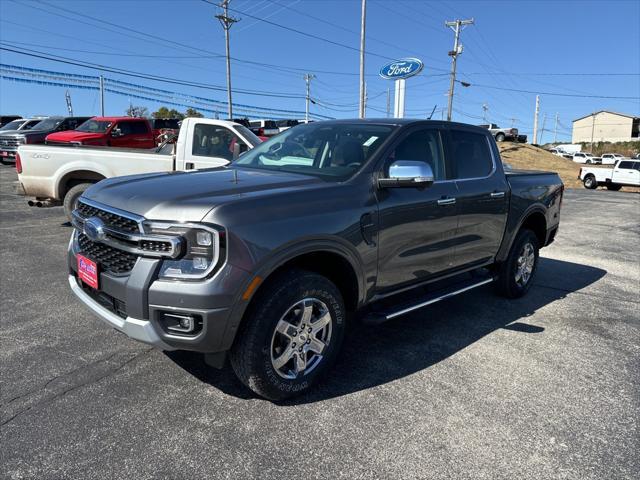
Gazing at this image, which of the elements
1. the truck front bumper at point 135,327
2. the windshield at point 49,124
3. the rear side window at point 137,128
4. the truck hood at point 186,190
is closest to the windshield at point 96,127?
the rear side window at point 137,128

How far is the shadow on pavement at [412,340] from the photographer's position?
3.36 m

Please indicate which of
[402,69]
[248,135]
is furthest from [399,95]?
[248,135]

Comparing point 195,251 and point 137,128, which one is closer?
point 195,251

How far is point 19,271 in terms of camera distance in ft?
18.9

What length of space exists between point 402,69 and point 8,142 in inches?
735

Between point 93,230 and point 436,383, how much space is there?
2529 mm

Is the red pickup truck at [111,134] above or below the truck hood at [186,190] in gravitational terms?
above

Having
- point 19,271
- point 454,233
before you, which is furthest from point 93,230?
point 19,271

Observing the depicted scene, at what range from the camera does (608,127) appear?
10006cm

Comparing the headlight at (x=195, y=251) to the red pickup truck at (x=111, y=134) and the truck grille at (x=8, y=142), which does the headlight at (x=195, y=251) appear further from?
the truck grille at (x=8, y=142)

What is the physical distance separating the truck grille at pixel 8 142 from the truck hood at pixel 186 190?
17943 mm

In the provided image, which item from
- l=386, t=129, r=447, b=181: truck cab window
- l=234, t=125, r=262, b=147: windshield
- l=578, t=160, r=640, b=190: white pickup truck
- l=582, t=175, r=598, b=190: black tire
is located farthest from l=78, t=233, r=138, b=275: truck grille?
l=582, t=175, r=598, b=190: black tire

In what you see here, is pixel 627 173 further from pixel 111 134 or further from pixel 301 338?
pixel 301 338

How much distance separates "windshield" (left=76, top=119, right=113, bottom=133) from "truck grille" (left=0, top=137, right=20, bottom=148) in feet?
20.2
